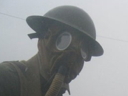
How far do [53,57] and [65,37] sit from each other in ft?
0.68

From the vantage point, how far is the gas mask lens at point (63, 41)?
64.2 inches

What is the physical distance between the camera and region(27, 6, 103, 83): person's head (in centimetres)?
160

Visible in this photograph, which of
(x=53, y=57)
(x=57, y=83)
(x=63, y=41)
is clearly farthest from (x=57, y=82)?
(x=63, y=41)

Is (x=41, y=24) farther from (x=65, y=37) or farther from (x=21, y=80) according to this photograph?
(x=21, y=80)

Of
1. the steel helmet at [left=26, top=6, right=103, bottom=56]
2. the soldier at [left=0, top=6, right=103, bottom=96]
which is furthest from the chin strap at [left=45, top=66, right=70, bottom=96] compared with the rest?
the steel helmet at [left=26, top=6, right=103, bottom=56]

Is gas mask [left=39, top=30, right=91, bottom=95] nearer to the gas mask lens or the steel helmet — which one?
the gas mask lens

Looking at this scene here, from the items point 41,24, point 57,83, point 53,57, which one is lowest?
point 57,83

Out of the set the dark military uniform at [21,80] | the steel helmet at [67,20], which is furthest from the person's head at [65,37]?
the dark military uniform at [21,80]

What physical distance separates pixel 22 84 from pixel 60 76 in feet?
0.96

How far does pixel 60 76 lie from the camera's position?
149 cm

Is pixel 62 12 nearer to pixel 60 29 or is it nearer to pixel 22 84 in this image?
pixel 60 29

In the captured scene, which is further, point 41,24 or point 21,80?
point 41,24

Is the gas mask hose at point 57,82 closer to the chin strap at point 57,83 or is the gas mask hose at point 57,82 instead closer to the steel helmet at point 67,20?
the chin strap at point 57,83

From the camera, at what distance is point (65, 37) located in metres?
1.66
